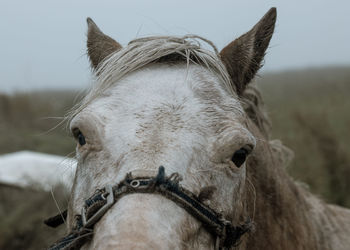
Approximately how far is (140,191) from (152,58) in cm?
106

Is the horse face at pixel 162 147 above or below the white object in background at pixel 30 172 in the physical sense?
above

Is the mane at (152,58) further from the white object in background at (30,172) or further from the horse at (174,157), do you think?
the white object in background at (30,172)

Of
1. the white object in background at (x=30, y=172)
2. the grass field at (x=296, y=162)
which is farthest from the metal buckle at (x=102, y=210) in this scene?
the white object in background at (x=30, y=172)

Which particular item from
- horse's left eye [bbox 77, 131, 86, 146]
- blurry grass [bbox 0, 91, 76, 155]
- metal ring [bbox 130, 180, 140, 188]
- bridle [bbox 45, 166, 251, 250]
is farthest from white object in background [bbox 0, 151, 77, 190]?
metal ring [bbox 130, 180, 140, 188]

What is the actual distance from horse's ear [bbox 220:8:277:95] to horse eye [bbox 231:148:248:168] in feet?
2.29

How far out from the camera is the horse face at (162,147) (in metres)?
1.55

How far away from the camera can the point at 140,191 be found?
1621 mm

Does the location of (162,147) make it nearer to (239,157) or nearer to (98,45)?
(239,157)

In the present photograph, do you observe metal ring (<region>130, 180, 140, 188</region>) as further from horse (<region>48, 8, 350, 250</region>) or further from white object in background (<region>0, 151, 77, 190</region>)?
white object in background (<region>0, 151, 77, 190</region>)

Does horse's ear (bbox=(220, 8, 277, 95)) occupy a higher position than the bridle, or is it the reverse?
horse's ear (bbox=(220, 8, 277, 95))

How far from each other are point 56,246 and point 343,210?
10.2 ft

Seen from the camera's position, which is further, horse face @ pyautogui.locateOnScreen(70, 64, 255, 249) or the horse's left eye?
the horse's left eye

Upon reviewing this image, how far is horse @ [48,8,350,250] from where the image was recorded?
5.32 ft

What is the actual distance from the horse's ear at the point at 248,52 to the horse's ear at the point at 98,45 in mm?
875
